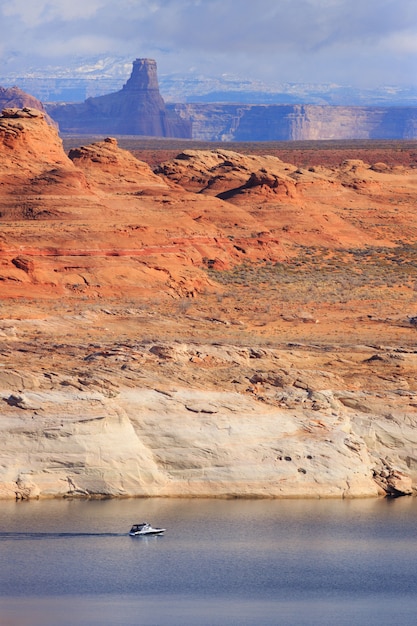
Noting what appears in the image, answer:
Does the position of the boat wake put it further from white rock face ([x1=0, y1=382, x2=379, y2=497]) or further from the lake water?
white rock face ([x1=0, y1=382, x2=379, y2=497])

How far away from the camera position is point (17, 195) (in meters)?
63.7

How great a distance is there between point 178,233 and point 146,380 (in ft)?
103

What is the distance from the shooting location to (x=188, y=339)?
44.2 meters

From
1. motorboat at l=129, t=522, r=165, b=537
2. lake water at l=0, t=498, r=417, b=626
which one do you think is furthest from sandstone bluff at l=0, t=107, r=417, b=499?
motorboat at l=129, t=522, r=165, b=537

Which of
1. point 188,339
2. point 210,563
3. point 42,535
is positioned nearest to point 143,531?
point 210,563

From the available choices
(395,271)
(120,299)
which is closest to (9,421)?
(120,299)

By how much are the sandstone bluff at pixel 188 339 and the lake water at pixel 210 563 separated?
33.9 inches

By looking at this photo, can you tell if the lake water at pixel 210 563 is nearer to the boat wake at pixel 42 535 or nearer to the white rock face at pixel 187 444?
the boat wake at pixel 42 535

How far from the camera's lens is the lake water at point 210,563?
2731 cm

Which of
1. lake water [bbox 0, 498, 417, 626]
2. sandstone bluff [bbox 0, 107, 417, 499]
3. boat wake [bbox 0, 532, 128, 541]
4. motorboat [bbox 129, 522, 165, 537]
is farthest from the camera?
sandstone bluff [bbox 0, 107, 417, 499]

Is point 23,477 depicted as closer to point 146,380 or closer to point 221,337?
point 146,380

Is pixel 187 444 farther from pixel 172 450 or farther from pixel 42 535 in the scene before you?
pixel 42 535

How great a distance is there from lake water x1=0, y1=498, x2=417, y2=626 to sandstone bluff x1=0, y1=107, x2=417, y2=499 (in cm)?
86

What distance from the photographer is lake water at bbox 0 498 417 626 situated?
27.3m
